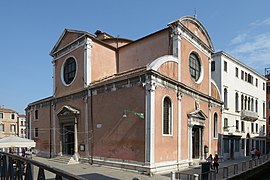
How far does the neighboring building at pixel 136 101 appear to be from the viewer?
14742 mm

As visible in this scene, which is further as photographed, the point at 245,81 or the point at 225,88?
the point at 245,81

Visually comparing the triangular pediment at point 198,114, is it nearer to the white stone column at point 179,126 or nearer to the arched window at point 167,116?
the white stone column at point 179,126

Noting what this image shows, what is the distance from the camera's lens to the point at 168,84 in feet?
51.9

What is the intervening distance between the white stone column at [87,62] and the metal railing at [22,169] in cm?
1363

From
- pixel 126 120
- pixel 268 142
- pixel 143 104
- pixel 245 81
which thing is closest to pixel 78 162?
pixel 126 120

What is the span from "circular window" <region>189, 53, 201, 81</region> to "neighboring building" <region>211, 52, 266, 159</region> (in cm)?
715

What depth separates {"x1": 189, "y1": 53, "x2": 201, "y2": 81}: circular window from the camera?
1981 centimetres

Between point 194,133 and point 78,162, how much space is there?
9116 millimetres

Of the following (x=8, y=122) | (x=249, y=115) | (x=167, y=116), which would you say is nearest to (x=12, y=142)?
(x=167, y=116)

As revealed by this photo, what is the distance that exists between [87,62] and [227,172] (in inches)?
485

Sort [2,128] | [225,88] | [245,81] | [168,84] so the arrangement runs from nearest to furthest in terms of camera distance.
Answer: [168,84] → [225,88] → [245,81] → [2,128]

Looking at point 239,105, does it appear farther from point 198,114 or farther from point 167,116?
point 167,116

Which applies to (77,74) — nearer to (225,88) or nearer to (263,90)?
(225,88)

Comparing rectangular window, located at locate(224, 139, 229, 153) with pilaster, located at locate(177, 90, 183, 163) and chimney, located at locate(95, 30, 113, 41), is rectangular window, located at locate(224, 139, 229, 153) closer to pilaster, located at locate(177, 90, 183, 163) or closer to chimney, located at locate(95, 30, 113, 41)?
pilaster, located at locate(177, 90, 183, 163)
